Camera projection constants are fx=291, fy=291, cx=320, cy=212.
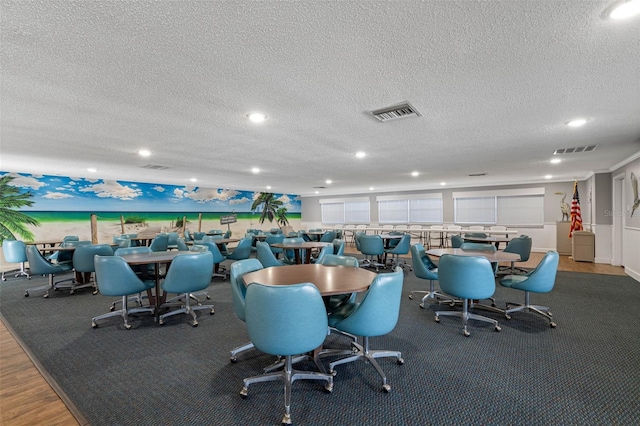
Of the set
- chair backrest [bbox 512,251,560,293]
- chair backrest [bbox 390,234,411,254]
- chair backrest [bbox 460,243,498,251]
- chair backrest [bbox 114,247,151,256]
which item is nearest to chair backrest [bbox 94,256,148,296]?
chair backrest [bbox 114,247,151,256]

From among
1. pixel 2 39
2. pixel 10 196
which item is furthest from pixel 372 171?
pixel 10 196

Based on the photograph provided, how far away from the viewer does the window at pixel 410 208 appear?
1199 cm

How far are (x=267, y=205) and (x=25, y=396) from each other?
11394 millimetres

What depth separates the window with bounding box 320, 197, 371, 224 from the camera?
1389 cm

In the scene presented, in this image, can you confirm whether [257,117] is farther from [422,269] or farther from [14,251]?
[14,251]

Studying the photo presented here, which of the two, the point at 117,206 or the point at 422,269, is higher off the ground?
the point at 117,206

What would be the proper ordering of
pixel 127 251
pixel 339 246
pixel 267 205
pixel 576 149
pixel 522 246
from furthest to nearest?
pixel 267 205
pixel 522 246
pixel 339 246
pixel 576 149
pixel 127 251

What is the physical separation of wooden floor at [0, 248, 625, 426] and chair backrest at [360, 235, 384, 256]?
18.4 feet

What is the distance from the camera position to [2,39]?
1856 mm

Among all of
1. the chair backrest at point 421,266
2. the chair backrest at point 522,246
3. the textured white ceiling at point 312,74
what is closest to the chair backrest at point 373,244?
the chair backrest at point 421,266

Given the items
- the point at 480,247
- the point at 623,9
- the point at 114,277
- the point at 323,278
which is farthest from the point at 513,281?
the point at 114,277

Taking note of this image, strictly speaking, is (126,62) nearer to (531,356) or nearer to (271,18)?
(271,18)

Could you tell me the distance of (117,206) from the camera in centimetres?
892

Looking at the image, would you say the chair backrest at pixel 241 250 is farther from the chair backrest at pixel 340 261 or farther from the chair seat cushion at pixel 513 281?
the chair seat cushion at pixel 513 281
